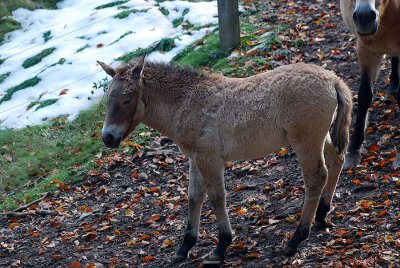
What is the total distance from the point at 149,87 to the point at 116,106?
373 mm

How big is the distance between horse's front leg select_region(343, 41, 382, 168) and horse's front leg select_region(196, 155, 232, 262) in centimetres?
199

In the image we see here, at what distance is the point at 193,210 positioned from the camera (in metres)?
5.81

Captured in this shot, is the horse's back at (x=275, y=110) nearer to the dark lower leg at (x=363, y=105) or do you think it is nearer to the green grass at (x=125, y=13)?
the dark lower leg at (x=363, y=105)

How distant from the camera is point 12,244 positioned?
23.1 feet

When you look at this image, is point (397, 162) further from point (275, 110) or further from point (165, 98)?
point (165, 98)

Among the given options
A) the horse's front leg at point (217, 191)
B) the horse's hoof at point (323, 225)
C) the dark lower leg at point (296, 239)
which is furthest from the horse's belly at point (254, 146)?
the horse's hoof at point (323, 225)

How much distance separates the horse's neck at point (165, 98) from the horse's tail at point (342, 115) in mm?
1259

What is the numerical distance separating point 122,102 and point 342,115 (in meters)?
1.79

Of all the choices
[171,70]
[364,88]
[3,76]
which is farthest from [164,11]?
[171,70]

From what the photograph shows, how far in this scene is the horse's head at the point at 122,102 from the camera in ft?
18.2

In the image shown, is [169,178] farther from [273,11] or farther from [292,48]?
[273,11]

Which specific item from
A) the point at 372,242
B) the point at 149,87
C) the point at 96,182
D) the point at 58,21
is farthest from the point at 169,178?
the point at 58,21

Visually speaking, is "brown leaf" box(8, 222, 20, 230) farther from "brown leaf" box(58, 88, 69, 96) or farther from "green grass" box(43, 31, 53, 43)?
"green grass" box(43, 31, 53, 43)

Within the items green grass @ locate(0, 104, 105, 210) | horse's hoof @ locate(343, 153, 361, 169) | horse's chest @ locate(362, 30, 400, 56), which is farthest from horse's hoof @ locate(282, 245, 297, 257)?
green grass @ locate(0, 104, 105, 210)
